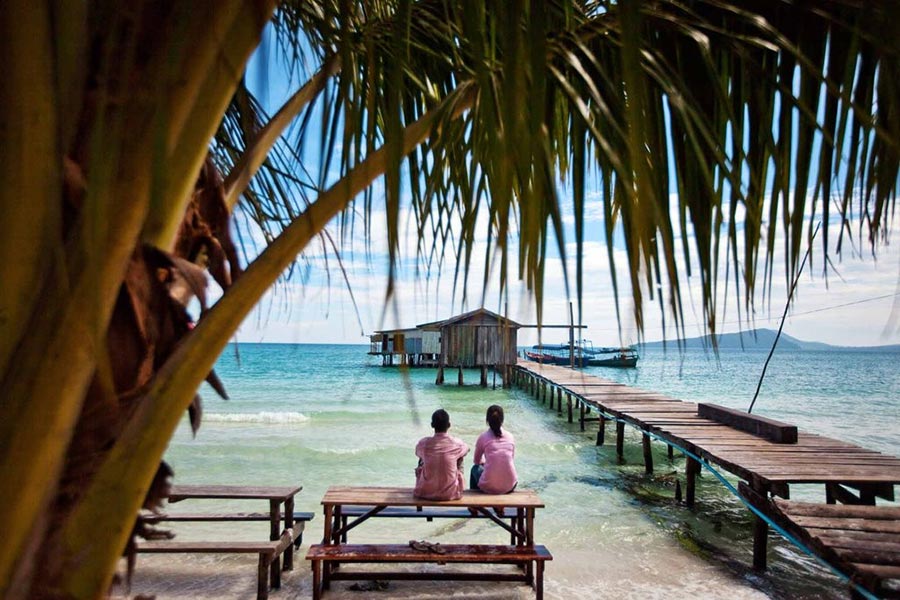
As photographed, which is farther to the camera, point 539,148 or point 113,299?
point 113,299

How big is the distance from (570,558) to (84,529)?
6568 mm

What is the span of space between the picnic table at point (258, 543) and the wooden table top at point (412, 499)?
517 millimetres

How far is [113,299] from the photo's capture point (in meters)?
0.80

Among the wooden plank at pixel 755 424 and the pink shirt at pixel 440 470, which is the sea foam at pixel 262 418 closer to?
the wooden plank at pixel 755 424

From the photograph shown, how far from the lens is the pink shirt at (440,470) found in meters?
4.92

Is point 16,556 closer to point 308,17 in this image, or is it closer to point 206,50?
point 206,50

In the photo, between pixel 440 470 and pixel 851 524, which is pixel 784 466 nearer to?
pixel 851 524

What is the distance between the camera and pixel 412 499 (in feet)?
16.2

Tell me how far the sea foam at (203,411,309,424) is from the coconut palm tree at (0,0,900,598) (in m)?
19.9

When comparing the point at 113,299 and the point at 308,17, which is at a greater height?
the point at 308,17

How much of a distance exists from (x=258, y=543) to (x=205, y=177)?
14.0ft

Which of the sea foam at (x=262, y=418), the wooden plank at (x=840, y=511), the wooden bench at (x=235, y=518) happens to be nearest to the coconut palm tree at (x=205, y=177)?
the wooden bench at (x=235, y=518)

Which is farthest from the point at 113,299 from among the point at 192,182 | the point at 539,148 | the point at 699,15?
the point at 699,15

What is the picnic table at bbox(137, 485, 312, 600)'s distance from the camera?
4.57 metres
